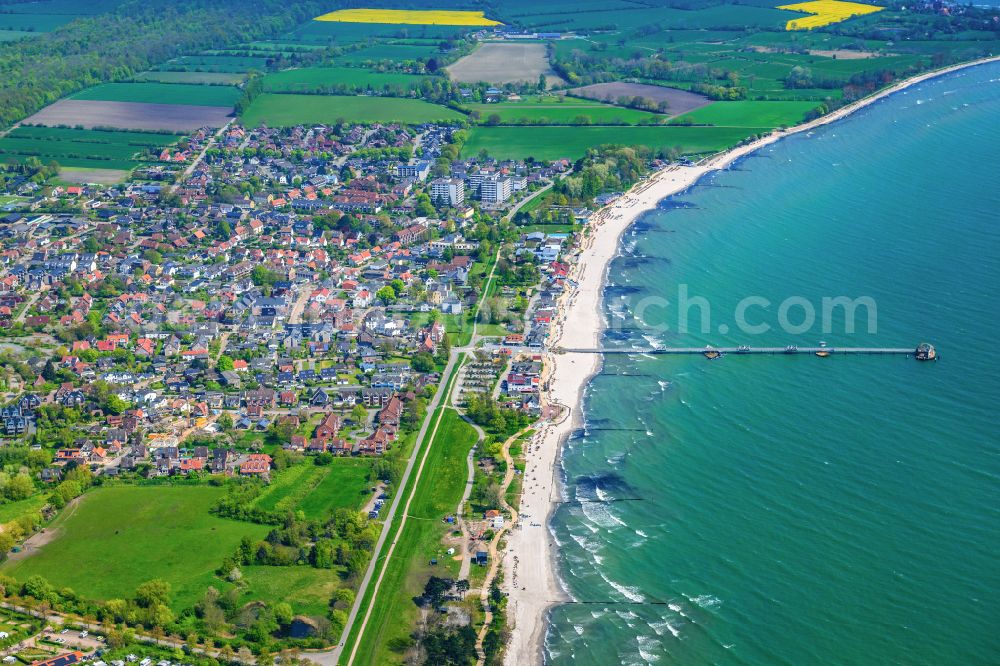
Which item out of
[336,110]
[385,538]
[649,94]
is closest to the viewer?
[385,538]

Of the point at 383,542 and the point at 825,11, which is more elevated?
the point at 825,11

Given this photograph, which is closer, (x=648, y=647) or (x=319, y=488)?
(x=648, y=647)

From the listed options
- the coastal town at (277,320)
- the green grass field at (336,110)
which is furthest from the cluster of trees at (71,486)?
the green grass field at (336,110)

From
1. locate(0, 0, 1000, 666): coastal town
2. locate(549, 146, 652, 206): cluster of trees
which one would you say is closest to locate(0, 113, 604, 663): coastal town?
locate(0, 0, 1000, 666): coastal town

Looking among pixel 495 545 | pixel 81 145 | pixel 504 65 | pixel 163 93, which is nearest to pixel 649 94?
pixel 504 65

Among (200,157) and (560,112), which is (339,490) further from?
(560,112)

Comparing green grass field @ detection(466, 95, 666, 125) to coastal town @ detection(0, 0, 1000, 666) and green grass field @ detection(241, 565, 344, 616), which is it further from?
green grass field @ detection(241, 565, 344, 616)
